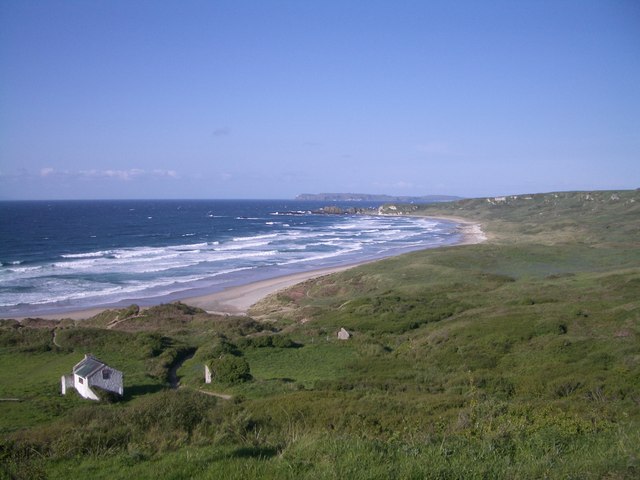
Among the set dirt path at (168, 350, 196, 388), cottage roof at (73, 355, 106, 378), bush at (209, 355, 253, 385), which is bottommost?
dirt path at (168, 350, 196, 388)

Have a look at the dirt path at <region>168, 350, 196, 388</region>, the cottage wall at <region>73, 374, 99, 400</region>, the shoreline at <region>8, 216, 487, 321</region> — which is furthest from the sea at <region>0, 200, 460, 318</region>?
the cottage wall at <region>73, 374, 99, 400</region>

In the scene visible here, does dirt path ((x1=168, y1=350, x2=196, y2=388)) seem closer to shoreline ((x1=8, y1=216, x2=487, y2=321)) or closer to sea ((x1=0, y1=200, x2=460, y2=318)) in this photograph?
shoreline ((x1=8, y1=216, x2=487, y2=321))

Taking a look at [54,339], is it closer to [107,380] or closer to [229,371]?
[107,380]

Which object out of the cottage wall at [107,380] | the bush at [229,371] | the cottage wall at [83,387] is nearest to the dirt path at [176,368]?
the bush at [229,371]

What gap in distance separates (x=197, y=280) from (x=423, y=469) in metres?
50.7

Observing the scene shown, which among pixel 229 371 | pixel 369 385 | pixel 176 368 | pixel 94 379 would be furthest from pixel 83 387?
pixel 369 385

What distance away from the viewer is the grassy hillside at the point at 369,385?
7.29 meters

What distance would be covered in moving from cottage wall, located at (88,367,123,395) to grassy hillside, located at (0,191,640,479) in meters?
0.77

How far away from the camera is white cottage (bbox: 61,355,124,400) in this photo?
18625 millimetres

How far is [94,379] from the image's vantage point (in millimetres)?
18719

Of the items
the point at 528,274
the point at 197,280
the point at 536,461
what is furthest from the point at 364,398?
the point at 197,280

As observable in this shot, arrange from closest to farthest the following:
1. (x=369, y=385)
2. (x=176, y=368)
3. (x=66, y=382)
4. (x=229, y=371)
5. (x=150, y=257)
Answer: (x=369, y=385)
(x=66, y=382)
(x=229, y=371)
(x=176, y=368)
(x=150, y=257)

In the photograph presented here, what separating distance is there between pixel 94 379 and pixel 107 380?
440 mm

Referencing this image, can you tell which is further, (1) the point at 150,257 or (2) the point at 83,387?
(1) the point at 150,257
